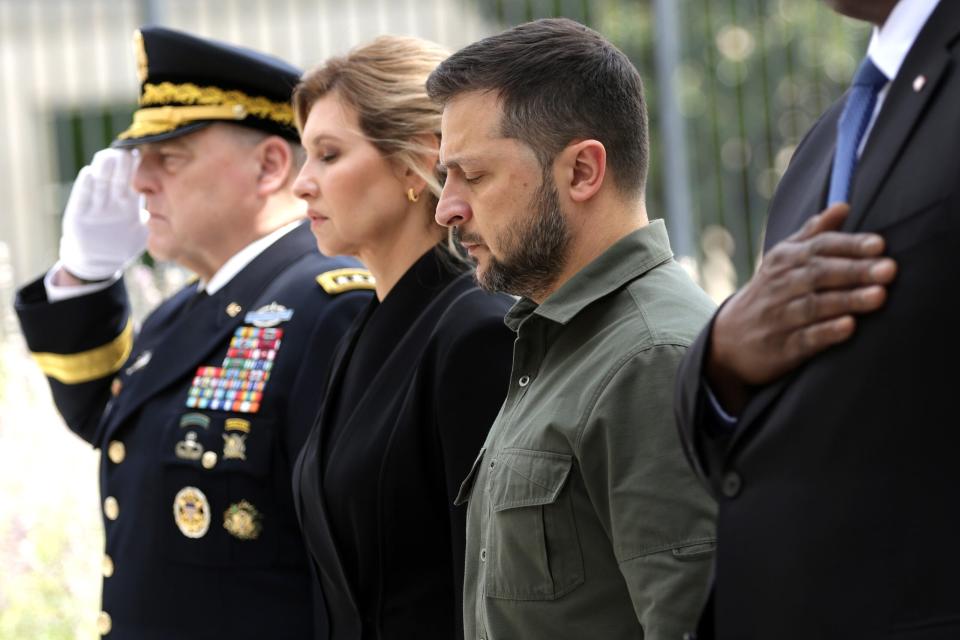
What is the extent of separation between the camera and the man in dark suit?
53.5 inches

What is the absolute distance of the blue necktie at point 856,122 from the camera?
1519 mm

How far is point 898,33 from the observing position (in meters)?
1.48

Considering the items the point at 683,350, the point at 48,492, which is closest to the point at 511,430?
the point at 683,350

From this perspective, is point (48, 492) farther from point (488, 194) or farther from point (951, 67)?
point (951, 67)

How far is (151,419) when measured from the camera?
320 centimetres

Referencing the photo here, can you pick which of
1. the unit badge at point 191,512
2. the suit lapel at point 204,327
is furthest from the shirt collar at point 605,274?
the suit lapel at point 204,327

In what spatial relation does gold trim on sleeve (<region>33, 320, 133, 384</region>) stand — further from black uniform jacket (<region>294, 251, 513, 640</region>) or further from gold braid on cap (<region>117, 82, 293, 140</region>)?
black uniform jacket (<region>294, 251, 513, 640</region>)

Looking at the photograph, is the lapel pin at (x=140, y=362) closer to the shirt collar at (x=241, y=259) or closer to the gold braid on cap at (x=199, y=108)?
the shirt collar at (x=241, y=259)

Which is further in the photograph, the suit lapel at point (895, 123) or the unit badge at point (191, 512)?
the unit badge at point (191, 512)

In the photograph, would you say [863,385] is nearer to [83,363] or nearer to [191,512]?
[191,512]

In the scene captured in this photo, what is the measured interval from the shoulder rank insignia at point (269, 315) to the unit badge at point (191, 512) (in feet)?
1.33

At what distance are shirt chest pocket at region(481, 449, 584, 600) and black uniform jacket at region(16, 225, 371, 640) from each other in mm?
1105

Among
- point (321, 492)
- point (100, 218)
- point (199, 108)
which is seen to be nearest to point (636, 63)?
point (100, 218)

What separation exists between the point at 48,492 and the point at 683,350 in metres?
3.65
